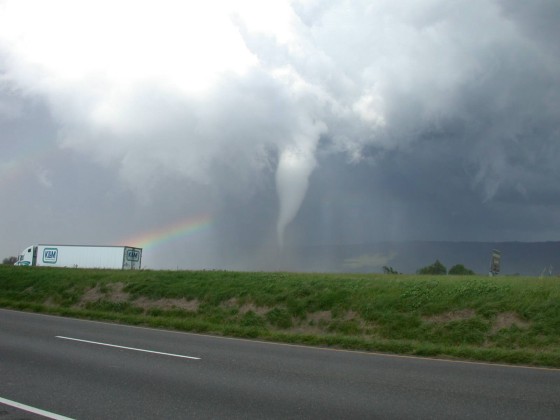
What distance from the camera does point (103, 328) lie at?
17375mm

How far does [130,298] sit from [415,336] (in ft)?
45.5

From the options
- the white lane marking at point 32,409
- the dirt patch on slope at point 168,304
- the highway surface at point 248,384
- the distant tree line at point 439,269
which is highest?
the distant tree line at point 439,269

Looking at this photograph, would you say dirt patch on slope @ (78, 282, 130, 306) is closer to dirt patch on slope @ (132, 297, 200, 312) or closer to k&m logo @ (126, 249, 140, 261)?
dirt patch on slope @ (132, 297, 200, 312)

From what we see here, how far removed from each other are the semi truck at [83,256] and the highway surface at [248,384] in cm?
3912

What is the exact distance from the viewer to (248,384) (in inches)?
352

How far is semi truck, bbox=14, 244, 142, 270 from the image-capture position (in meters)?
51.8

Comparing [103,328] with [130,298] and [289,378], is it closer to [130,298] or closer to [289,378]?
[130,298]

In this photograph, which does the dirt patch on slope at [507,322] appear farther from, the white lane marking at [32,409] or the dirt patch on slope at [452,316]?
the white lane marking at [32,409]

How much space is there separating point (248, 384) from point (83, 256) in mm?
49625

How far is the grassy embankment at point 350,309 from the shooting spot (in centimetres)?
1455

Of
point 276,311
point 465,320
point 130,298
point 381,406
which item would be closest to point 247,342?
point 276,311

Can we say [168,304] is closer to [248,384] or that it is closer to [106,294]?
[106,294]

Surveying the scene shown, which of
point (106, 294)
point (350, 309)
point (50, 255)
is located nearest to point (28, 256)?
point (50, 255)

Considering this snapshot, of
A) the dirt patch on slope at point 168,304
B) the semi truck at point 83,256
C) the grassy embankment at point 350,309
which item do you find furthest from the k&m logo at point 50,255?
the dirt patch on slope at point 168,304
